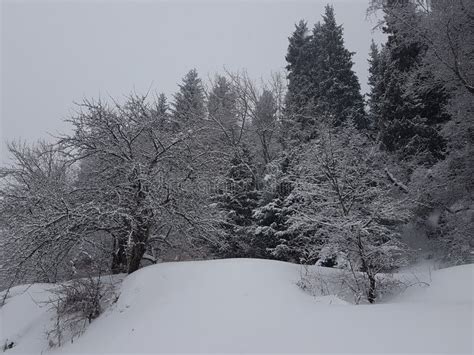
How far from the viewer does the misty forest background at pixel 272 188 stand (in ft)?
24.8

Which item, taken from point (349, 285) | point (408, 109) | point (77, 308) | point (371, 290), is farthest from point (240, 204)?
point (77, 308)

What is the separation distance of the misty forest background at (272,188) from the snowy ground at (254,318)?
4.09ft

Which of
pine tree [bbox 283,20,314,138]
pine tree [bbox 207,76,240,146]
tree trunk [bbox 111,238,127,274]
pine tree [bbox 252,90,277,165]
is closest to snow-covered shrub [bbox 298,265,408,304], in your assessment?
tree trunk [bbox 111,238,127,274]

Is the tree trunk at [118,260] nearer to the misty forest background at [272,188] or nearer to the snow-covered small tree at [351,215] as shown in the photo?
the misty forest background at [272,188]

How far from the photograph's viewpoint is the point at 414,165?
1300cm

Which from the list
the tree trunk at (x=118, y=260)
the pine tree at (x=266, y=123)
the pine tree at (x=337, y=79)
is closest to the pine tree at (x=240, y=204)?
the tree trunk at (x=118, y=260)

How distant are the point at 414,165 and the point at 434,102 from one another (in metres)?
→ 3.63

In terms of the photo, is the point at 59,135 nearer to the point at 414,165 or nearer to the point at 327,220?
the point at 327,220

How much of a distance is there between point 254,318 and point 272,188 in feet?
29.9

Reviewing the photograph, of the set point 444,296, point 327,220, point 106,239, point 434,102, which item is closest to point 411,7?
point 434,102

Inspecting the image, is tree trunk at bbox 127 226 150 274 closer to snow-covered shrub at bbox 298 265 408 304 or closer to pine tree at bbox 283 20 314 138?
snow-covered shrub at bbox 298 265 408 304

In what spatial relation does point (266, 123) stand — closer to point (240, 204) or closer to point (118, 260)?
point (240, 204)

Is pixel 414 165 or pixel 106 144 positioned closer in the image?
A: pixel 106 144

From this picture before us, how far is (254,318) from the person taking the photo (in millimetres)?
4824
